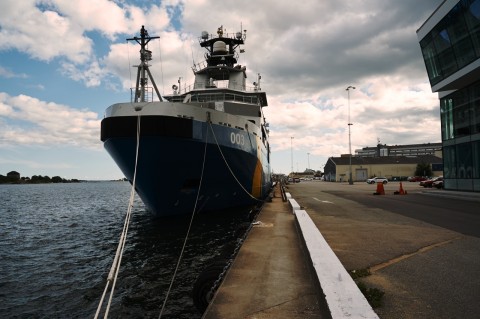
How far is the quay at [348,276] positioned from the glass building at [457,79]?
55.0 feet

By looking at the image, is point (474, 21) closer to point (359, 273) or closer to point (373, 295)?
point (359, 273)

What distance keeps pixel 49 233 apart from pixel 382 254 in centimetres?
1590

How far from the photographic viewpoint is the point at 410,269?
5.19 metres

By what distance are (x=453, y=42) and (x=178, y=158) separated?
19488mm

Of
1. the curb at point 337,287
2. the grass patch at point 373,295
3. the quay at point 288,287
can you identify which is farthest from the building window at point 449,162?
the grass patch at point 373,295

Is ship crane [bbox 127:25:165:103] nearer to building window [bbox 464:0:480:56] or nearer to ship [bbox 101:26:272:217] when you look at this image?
ship [bbox 101:26:272:217]

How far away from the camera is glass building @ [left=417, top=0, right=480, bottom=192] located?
2014 centimetres

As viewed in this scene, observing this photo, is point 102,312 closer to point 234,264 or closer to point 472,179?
point 234,264

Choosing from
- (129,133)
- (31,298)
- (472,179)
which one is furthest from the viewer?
(472,179)

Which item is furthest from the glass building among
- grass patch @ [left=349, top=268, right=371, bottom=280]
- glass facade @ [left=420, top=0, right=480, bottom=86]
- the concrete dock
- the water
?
grass patch @ [left=349, top=268, right=371, bottom=280]

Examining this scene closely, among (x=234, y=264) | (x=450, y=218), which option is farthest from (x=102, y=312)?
(x=450, y=218)

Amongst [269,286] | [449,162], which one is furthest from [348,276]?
[449,162]

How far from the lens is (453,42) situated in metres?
21.8

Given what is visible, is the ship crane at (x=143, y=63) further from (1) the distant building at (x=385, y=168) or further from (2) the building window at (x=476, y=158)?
(1) the distant building at (x=385, y=168)
